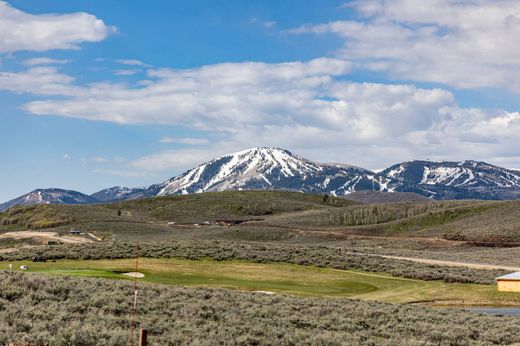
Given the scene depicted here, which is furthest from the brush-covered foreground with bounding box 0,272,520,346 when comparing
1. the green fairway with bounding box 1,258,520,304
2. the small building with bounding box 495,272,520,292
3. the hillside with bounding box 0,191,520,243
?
the hillside with bounding box 0,191,520,243

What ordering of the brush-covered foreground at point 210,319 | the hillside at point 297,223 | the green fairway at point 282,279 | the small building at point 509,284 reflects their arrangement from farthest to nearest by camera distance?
1. the hillside at point 297,223
2. the small building at point 509,284
3. the green fairway at point 282,279
4. the brush-covered foreground at point 210,319

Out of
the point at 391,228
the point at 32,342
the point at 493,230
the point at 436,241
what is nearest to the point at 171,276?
the point at 32,342

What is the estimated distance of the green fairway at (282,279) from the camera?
40.1m

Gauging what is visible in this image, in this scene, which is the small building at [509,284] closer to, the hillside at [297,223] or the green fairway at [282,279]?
the green fairway at [282,279]

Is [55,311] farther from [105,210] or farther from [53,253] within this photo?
[105,210]

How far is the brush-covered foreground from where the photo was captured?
1852cm

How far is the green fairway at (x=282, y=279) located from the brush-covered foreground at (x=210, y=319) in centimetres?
1005

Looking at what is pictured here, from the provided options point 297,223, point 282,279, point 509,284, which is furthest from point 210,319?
point 297,223

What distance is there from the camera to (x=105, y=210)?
6978 inches

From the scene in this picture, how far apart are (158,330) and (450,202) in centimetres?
17613

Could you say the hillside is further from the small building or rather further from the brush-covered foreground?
the brush-covered foreground

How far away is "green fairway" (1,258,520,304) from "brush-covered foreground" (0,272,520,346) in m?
10.0

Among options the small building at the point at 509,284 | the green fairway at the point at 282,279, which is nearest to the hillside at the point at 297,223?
the green fairway at the point at 282,279

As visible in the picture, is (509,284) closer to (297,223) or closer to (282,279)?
(282,279)
